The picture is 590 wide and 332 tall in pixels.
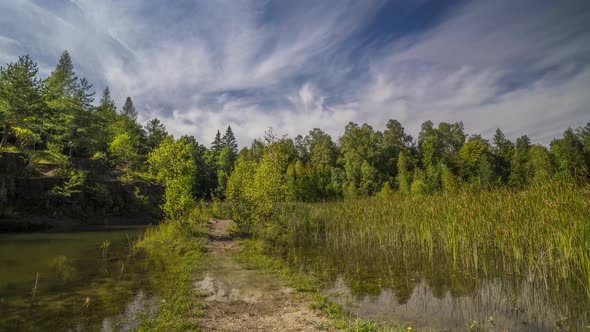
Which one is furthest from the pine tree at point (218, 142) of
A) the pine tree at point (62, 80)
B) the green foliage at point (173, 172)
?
the green foliage at point (173, 172)

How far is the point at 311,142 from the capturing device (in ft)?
271

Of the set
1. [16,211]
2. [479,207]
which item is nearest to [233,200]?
[479,207]

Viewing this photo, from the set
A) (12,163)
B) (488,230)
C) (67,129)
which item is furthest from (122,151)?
(488,230)

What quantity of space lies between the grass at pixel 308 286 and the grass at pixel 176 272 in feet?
6.26

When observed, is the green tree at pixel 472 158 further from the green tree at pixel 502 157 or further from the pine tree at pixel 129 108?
the pine tree at pixel 129 108

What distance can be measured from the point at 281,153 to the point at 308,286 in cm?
1010

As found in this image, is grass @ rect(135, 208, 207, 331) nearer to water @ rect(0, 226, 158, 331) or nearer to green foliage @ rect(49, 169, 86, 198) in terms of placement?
water @ rect(0, 226, 158, 331)

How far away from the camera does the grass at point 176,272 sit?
5.15 meters

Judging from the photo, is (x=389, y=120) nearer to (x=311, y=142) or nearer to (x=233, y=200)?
(x=311, y=142)

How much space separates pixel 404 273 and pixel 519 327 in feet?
12.6

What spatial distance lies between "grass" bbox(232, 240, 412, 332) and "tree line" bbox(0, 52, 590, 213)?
4.92 metres

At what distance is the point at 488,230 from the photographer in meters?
8.92

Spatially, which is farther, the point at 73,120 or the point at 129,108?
the point at 129,108

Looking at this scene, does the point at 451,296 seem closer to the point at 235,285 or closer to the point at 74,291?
the point at 235,285
